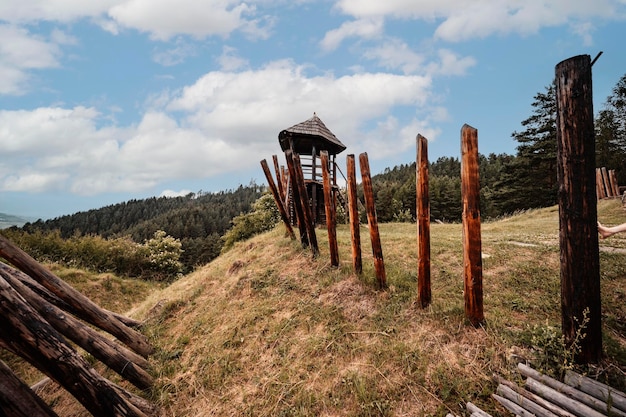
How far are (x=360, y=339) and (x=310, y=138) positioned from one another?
1420 cm

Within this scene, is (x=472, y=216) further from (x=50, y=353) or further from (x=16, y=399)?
(x=16, y=399)

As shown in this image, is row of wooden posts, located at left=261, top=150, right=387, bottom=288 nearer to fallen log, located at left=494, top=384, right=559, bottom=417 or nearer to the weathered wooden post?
the weathered wooden post

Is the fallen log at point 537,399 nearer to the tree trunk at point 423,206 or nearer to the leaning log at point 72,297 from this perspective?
the tree trunk at point 423,206

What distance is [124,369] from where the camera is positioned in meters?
4.51

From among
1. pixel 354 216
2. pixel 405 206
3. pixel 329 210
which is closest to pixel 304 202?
pixel 329 210

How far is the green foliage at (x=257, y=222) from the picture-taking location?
79.5 ft

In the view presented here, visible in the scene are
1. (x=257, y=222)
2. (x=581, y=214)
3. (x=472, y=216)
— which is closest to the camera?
(x=581, y=214)

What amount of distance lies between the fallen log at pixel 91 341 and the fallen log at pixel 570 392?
5.20 m

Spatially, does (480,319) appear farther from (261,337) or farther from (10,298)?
(10,298)

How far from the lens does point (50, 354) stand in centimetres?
328

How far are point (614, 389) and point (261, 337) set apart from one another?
14.4 feet

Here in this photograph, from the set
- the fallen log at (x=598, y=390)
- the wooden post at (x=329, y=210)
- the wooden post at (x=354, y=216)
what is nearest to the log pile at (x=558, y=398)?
the fallen log at (x=598, y=390)

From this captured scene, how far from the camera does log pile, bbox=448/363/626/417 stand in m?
2.65

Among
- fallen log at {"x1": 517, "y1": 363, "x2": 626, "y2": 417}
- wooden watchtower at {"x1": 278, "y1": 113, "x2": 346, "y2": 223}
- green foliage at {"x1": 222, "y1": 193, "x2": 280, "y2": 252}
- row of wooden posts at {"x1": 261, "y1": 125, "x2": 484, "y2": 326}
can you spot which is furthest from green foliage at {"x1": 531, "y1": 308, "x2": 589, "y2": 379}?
green foliage at {"x1": 222, "y1": 193, "x2": 280, "y2": 252}
